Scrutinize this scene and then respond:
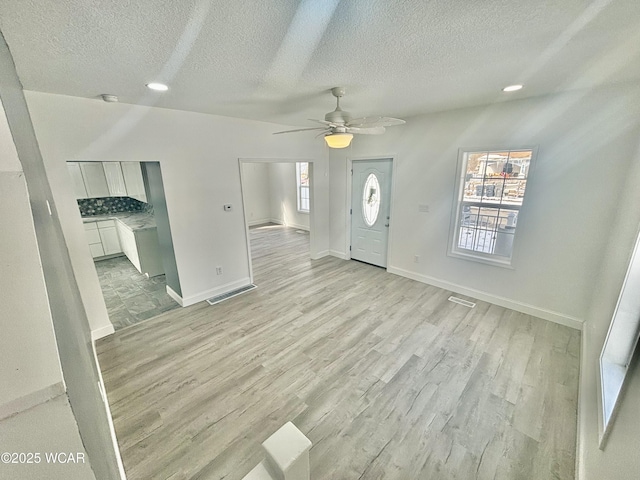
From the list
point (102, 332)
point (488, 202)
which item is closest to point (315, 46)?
point (488, 202)

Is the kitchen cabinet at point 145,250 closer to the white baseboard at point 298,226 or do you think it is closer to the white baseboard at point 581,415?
the white baseboard at point 298,226

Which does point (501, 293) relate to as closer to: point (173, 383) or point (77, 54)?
point (173, 383)

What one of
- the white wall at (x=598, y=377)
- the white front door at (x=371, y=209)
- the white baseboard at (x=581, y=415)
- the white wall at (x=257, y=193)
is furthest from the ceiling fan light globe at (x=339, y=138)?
the white wall at (x=257, y=193)

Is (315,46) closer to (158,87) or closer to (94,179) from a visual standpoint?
(158,87)

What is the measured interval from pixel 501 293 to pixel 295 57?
145 inches

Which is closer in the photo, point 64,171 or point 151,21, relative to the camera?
point 151,21

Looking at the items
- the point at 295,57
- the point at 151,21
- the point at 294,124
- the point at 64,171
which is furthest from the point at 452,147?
the point at 64,171

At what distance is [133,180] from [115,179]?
0.47 meters

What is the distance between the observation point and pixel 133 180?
4.55 m

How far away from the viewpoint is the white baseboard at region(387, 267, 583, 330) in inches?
120

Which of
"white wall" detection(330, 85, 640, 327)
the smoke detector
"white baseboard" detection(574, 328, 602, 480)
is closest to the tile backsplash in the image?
the smoke detector

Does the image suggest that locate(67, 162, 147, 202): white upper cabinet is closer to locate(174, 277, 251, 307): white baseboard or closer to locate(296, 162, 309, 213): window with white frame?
locate(174, 277, 251, 307): white baseboard

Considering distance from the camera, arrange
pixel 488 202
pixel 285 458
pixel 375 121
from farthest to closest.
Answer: pixel 488 202, pixel 375 121, pixel 285 458

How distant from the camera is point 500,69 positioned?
2045mm
